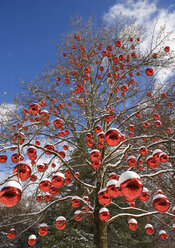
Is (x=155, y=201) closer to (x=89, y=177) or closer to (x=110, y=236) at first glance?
(x=110, y=236)

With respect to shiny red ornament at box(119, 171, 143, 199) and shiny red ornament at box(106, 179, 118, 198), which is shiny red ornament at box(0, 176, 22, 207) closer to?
shiny red ornament at box(119, 171, 143, 199)

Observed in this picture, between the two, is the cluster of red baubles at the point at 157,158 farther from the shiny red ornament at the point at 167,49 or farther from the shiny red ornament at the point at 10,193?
the shiny red ornament at the point at 167,49

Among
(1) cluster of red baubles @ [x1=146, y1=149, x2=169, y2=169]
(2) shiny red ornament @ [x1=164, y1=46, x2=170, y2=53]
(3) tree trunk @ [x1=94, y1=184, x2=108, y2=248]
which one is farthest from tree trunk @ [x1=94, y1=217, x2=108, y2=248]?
(2) shiny red ornament @ [x1=164, y1=46, x2=170, y2=53]

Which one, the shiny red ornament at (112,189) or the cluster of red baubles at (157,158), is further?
the cluster of red baubles at (157,158)

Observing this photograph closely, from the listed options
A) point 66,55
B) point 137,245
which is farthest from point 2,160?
point 137,245

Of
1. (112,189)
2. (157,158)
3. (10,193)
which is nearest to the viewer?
(10,193)

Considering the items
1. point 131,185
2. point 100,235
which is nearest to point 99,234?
point 100,235

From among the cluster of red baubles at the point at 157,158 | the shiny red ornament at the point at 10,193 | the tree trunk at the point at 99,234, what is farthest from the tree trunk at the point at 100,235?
the shiny red ornament at the point at 10,193

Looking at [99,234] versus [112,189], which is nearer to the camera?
[112,189]

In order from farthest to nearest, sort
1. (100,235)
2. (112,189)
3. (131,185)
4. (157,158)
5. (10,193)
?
(100,235) < (157,158) < (112,189) < (131,185) < (10,193)

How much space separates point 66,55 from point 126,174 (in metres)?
5.79

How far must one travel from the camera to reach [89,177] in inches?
490

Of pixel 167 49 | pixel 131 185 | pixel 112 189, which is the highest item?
pixel 167 49

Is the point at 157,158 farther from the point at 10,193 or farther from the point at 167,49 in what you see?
the point at 167,49
